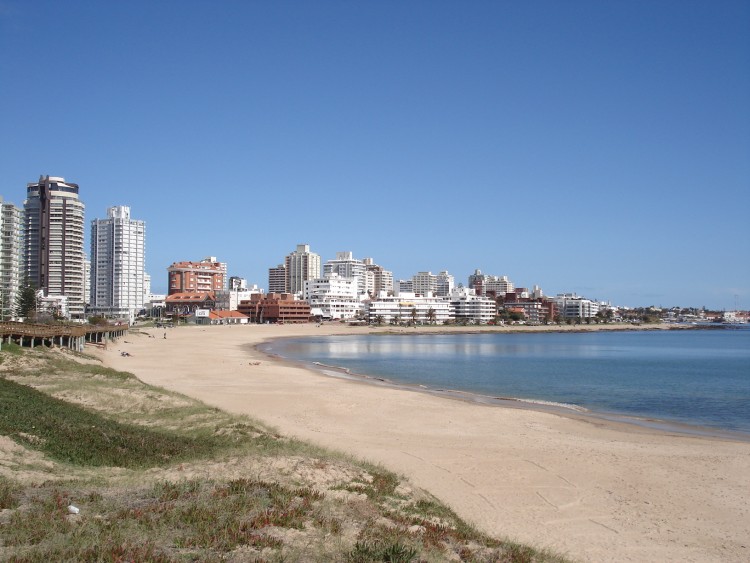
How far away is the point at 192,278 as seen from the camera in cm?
19538

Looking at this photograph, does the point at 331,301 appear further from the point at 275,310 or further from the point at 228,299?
the point at 228,299

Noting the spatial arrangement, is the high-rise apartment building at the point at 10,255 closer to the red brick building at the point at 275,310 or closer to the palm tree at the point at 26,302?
the palm tree at the point at 26,302

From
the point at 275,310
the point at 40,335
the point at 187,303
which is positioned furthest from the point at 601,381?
the point at 187,303

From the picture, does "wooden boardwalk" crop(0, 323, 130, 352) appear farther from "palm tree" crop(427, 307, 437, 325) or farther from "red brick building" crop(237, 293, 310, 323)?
"palm tree" crop(427, 307, 437, 325)

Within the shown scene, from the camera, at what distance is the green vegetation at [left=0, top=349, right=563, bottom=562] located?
A: 805 cm

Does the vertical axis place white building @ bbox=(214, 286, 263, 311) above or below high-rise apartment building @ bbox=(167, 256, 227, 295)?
below

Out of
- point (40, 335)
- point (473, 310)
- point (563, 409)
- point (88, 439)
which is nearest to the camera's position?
point (88, 439)

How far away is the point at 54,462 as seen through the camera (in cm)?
1283

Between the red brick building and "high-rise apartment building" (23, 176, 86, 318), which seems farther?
the red brick building

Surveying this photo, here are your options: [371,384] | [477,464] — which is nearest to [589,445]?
[477,464]

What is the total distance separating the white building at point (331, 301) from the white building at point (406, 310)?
640 centimetres

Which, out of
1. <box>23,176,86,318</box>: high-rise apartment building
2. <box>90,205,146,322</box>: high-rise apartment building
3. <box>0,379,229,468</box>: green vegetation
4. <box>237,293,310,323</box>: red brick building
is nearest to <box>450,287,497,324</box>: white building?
<box>237,293,310,323</box>: red brick building

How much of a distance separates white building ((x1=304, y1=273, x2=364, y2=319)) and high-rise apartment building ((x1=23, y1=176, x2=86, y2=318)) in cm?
6752

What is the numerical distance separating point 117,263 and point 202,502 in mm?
155208
